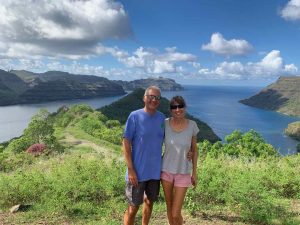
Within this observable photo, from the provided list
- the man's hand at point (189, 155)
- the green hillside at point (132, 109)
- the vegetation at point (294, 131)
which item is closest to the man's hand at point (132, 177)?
the man's hand at point (189, 155)

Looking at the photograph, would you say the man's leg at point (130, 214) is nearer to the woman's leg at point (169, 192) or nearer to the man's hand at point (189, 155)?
the woman's leg at point (169, 192)

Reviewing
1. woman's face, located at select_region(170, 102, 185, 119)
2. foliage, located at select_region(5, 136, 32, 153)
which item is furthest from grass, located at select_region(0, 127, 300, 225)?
foliage, located at select_region(5, 136, 32, 153)

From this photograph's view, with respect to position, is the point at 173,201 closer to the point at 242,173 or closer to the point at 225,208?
the point at 225,208

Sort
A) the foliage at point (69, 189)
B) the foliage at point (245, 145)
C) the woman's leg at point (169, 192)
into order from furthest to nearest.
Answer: the foliage at point (245, 145) < the foliage at point (69, 189) < the woman's leg at point (169, 192)

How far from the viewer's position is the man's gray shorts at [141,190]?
19.2 ft

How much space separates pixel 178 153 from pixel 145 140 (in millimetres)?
565

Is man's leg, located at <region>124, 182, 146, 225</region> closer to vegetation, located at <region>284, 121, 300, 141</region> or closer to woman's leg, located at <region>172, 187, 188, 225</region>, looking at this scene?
woman's leg, located at <region>172, 187, 188, 225</region>

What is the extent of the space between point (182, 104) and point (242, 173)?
16.9 feet

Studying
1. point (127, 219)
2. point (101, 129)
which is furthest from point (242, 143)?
point (127, 219)

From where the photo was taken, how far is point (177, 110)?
5.80 m

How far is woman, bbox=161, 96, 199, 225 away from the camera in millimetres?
5770

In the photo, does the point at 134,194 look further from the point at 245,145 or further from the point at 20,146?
the point at 20,146

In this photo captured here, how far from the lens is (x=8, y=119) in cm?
18062

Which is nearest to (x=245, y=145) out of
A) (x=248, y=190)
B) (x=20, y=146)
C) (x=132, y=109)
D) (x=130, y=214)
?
(x=20, y=146)
